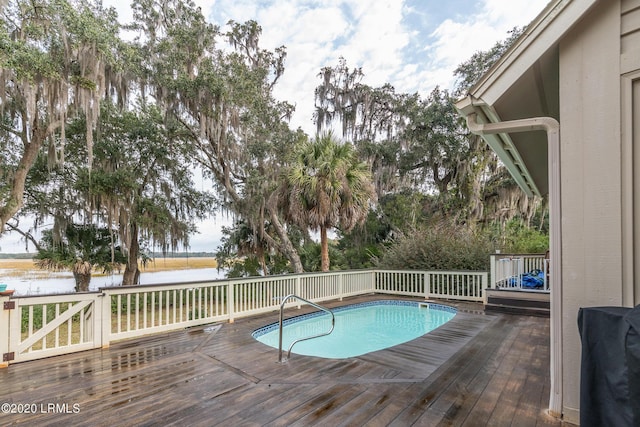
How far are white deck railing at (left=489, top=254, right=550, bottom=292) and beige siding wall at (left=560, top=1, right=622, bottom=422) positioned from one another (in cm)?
489

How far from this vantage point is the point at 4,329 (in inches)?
137

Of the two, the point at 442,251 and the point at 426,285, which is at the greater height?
the point at 442,251

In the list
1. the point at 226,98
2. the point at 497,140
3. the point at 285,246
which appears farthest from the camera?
the point at 285,246

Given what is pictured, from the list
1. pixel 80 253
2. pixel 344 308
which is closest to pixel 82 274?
pixel 80 253

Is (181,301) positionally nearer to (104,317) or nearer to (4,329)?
(104,317)

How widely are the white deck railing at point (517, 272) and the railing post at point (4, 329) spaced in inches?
315

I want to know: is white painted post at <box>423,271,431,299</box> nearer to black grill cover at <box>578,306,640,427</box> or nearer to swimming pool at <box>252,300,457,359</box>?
swimming pool at <box>252,300,457,359</box>

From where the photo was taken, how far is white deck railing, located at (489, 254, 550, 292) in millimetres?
6535

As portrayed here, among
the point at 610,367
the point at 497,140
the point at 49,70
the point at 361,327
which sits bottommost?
the point at 361,327

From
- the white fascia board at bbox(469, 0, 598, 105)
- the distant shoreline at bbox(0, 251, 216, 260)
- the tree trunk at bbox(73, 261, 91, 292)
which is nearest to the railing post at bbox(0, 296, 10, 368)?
the white fascia board at bbox(469, 0, 598, 105)

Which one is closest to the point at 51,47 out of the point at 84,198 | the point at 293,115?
the point at 84,198

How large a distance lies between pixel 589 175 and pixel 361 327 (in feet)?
18.0

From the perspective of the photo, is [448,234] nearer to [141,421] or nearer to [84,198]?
[141,421]

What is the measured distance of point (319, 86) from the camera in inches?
520
